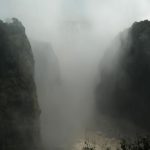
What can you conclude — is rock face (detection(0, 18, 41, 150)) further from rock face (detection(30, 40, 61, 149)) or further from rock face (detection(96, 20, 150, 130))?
rock face (detection(96, 20, 150, 130))

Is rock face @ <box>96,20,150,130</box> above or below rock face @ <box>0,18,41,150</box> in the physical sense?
above

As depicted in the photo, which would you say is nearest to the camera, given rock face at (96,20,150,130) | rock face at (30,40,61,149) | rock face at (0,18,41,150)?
rock face at (0,18,41,150)

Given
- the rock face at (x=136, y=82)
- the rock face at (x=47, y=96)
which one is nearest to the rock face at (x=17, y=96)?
the rock face at (x=47, y=96)

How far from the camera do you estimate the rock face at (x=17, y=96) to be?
123000mm

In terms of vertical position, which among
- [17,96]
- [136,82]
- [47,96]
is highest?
[136,82]

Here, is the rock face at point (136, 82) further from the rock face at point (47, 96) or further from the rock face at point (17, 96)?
the rock face at point (17, 96)

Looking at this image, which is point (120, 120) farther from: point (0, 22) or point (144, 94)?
point (0, 22)

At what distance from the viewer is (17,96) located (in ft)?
436

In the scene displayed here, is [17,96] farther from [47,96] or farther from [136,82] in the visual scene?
[136,82]

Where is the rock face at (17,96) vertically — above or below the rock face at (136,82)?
below

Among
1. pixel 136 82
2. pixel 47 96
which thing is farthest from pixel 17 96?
pixel 136 82

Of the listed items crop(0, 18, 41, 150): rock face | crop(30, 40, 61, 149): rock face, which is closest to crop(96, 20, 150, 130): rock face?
crop(30, 40, 61, 149): rock face

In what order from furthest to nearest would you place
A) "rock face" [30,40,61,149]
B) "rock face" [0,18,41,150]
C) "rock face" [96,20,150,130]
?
"rock face" [96,20,150,130]
"rock face" [30,40,61,149]
"rock face" [0,18,41,150]

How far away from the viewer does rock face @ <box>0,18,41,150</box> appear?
123 m
